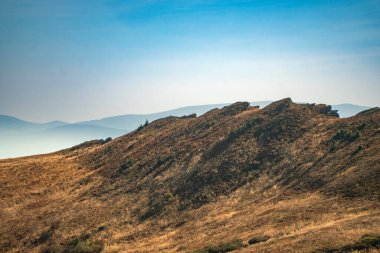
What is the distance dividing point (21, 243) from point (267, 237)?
30.4m

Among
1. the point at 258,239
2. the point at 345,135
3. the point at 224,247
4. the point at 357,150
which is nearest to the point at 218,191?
the point at 357,150

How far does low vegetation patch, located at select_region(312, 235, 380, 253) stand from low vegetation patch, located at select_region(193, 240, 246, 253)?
21.7ft

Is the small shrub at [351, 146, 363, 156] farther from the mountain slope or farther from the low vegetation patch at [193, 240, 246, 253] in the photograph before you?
the low vegetation patch at [193, 240, 246, 253]

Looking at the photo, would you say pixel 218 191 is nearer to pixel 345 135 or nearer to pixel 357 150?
pixel 357 150

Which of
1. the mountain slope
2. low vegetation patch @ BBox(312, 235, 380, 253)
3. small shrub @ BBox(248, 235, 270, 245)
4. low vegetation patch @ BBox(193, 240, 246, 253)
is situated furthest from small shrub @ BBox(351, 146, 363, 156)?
low vegetation patch @ BBox(312, 235, 380, 253)

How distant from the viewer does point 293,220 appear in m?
24.9

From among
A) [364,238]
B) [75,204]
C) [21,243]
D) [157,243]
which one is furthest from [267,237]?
[75,204]

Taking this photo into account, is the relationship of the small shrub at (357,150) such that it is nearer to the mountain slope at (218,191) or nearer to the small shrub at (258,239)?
the mountain slope at (218,191)

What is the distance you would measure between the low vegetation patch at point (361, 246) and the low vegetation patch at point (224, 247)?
21.7 feet

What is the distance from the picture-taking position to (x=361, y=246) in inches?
627

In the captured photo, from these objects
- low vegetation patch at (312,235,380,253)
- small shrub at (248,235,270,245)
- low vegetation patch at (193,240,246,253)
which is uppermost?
low vegetation patch at (312,235,380,253)

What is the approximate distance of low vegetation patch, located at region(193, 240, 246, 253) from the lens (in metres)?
21.7

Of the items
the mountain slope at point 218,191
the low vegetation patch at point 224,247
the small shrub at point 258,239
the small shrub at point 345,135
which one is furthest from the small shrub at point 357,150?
the low vegetation patch at point 224,247

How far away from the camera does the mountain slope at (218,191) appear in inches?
989
